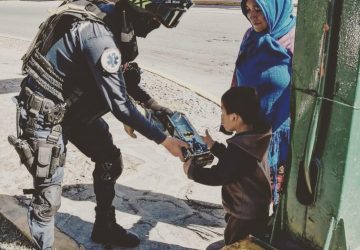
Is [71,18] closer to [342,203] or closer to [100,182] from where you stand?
[100,182]

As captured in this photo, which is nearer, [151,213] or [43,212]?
[43,212]

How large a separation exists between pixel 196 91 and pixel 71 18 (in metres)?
4.27

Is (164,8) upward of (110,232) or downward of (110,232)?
upward

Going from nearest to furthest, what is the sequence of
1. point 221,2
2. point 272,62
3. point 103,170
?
1. point 272,62
2. point 103,170
3. point 221,2

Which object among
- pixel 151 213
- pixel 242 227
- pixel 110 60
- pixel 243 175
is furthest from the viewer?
pixel 151 213

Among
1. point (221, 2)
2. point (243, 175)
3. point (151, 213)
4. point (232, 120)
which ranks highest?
point (221, 2)

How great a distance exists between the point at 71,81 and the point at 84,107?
19 cm

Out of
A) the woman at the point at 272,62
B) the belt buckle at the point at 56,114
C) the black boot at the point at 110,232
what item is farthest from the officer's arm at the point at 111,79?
the black boot at the point at 110,232

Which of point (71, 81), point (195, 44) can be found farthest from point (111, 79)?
point (195, 44)

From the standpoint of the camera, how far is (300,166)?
191 cm

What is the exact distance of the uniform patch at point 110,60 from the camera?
2266 mm

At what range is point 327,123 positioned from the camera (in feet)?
5.70

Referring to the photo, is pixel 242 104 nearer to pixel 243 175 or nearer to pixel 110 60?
pixel 243 175

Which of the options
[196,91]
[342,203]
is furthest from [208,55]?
[342,203]
